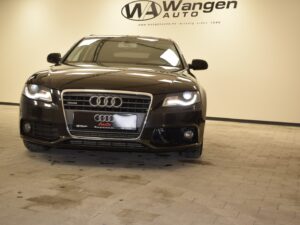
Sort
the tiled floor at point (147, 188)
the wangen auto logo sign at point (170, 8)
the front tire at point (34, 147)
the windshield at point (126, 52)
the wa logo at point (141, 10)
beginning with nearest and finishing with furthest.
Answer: the tiled floor at point (147, 188) → the front tire at point (34, 147) → the windshield at point (126, 52) → the wangen auto logo sign at point (170, 8) → the wa logo at point (141, 10)

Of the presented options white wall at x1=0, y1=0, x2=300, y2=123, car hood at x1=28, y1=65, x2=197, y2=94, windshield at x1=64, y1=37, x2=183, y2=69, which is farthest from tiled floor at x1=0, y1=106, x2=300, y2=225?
white wall at x1=0, y1=0, x2=300, y2=123

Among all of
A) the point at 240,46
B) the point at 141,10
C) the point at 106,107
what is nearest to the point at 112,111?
the point at 106,107

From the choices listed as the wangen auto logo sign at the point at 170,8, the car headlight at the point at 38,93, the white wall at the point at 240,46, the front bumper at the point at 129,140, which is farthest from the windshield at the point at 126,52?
the wangen auto logo sign at the point at 170,8

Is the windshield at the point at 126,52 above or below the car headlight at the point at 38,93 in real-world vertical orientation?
above

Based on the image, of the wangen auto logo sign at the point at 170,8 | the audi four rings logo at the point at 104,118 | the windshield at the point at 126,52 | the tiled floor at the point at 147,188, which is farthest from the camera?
the wangen auto logo sign at the point at 170,8

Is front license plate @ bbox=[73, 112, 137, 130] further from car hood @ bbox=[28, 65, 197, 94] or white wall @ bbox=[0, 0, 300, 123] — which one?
white wall @ bbox=[0, 0, 300, 123]

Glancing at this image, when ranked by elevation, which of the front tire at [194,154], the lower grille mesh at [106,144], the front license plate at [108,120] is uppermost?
the front license plate at [108,120]

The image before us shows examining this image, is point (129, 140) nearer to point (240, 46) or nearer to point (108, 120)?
point (108, 120)

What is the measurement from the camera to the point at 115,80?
355 centimetres

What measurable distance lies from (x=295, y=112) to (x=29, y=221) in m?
6.17

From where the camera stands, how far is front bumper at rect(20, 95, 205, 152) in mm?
3461

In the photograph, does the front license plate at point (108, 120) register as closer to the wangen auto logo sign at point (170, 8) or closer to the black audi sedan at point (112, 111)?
the black audi sedan at point (112, 111)

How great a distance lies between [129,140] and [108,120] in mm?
222

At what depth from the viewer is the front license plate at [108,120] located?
11.3 feet
